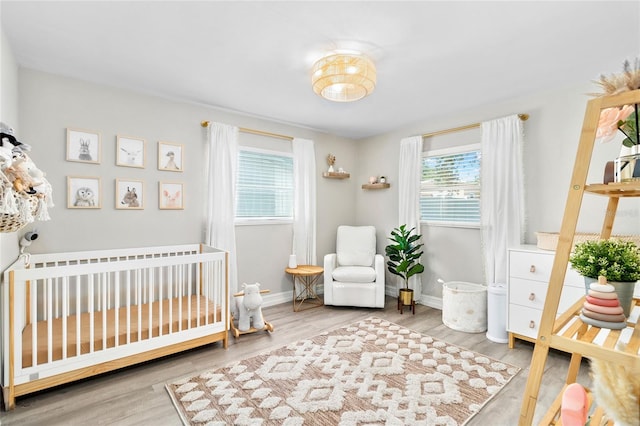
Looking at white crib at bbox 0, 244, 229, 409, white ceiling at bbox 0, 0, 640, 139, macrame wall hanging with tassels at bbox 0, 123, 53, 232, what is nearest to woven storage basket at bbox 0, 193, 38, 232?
macrame wall hanging with tassels at bbox 0, 123, 53, 232

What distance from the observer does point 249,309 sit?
119 inches

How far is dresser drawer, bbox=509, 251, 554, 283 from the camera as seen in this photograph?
256 cm

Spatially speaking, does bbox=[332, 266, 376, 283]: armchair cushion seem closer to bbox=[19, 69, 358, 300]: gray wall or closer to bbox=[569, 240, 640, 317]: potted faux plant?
bbox=[19, 69, 358, 300]: gray wall

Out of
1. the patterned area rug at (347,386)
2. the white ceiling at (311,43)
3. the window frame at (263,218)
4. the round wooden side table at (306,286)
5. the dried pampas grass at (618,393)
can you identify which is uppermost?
the white ceiling at (311,43)

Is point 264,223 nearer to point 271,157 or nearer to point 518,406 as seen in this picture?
point 271,157

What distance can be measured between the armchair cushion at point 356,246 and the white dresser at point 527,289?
1711 millimetres

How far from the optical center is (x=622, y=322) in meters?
0.85

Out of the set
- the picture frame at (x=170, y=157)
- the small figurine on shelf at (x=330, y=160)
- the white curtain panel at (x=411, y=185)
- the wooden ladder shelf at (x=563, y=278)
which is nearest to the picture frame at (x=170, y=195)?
the picture frame at (x=170, y=157)

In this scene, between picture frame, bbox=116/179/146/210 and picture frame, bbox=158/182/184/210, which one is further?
picture frame, bbox=158/182/184/210

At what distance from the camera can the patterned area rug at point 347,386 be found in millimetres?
1821

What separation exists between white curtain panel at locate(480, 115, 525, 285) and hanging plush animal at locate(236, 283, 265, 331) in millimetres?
2380

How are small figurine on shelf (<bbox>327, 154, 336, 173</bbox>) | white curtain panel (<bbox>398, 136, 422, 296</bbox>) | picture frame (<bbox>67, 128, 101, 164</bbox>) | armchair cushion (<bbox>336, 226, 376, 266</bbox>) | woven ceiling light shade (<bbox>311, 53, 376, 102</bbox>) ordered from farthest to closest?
small figurine on shelf (<bbox>327, 154, 336, 173</bbox>) → armchair cushion (<bbox>336, 226, 376, 266</bbox>) → white curtain panel (<bbox>398, 136, 422, 296</bbox>) → picture frame (<bbox>67, 128, 101, 164</bbox>) → woven ceiling light shade (<bbox>311, 53, 376, 102</bbox>)

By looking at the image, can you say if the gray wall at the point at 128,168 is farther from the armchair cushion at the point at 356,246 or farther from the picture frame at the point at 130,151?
the armchair cushion at the point at 356,246

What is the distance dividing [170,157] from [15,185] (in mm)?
2046
